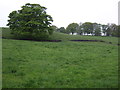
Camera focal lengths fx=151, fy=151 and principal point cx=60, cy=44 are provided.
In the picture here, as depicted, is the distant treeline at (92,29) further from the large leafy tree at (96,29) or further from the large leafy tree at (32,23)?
the large leafy tree at (32,23)

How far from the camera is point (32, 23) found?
4156 cm

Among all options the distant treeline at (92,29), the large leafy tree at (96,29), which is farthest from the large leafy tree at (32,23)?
the large leafy tree at (96,29)

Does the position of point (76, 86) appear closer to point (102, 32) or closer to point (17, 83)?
point (17, 83)

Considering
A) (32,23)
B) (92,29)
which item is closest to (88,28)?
(92,29)

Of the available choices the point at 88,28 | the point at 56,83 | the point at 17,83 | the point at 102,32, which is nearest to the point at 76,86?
the point at 56,83

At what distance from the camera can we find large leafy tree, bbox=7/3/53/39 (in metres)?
42.0

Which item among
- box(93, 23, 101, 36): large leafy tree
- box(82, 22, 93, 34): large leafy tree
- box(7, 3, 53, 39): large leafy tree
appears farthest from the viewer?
box(82, 22, 93, 34): large leafy tree

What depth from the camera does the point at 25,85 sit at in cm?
782

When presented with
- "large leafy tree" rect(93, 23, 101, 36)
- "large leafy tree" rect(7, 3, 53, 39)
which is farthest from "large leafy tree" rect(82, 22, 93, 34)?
Answer: "large leafy tree" rect(7, 3, 53, 39)

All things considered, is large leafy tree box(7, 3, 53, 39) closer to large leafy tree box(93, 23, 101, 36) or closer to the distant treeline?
the distant treeline

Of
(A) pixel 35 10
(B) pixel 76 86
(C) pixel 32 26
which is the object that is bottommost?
(B) pixel 76 86

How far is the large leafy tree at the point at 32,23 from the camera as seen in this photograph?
138ft

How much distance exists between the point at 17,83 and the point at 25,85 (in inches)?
22.6

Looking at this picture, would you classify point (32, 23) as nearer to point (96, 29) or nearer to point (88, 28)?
point (88, 28)
